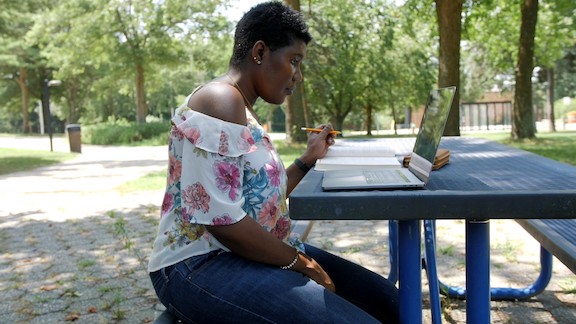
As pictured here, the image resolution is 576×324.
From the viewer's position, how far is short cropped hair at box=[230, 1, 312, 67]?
1.91m

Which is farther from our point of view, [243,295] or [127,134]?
[127,134]

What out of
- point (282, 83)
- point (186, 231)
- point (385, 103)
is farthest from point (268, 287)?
point (385, 103)

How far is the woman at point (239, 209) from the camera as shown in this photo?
1.64 metres

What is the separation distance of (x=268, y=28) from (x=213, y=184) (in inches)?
20.8

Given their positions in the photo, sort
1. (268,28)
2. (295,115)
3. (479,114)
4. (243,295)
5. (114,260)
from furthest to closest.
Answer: (479,114), (295,115), (114,260), (268,28), (243,295)

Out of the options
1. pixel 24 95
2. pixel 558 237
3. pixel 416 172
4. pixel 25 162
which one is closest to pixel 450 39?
pixel 25 162

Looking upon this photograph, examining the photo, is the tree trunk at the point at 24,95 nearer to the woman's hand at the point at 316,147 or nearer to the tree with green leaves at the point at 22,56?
the tree with green leaves at the point at 22,56

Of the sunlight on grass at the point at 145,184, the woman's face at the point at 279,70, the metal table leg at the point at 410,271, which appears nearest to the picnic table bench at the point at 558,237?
the metal table leg at the point at 410,271

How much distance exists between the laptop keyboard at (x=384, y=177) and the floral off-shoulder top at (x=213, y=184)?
0.88 ft

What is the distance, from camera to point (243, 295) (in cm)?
163

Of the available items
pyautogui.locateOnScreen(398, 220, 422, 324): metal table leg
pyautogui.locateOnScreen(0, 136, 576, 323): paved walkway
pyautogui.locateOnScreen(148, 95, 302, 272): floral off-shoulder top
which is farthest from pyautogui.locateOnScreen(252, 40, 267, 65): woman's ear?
pyautogui.locateOnScreen(0, 136, 576, 323): paved walkway

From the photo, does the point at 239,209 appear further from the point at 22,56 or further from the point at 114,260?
the point at 22,56

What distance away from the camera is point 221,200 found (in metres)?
1.67

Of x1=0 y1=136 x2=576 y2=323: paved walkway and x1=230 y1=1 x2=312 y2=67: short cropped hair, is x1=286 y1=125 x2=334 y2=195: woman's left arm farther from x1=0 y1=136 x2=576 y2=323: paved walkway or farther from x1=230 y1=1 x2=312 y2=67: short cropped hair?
x1=0 y1=136 x2=576 y2=323: paved walkway
